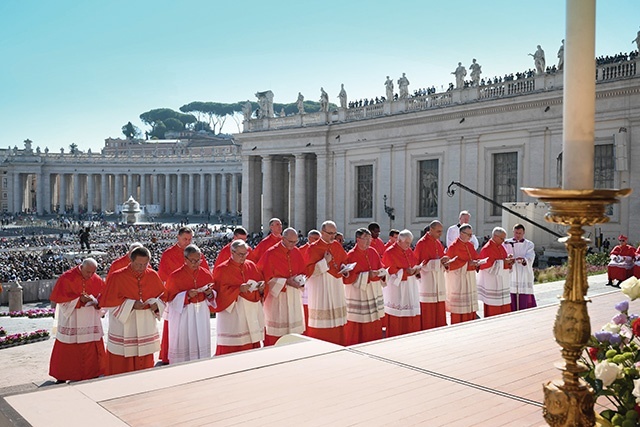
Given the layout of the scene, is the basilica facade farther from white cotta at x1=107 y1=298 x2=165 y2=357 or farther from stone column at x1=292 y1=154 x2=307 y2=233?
white cotta at x1=107 y1=298 x2=165 y2=357

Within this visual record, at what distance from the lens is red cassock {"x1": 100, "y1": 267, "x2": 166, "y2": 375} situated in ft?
32.0

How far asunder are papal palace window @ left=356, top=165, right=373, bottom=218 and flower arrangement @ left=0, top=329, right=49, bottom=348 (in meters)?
29.9

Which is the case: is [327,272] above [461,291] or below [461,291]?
above

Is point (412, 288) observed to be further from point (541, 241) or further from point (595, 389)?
point (541, 241)

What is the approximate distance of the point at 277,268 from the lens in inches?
444

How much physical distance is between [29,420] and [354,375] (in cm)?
312

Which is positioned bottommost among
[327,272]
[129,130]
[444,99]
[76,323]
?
[76,323]

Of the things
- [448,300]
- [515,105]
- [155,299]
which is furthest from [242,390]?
[515,105]

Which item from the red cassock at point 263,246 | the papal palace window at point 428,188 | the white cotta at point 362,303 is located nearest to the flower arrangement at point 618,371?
the white cotta at point 362,303

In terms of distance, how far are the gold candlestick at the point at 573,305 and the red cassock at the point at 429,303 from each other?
9563 mm

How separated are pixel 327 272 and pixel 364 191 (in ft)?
106

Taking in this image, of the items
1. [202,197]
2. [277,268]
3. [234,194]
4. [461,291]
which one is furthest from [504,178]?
[202,197]

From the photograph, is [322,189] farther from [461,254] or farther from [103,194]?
[103,194]

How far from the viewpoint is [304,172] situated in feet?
156
